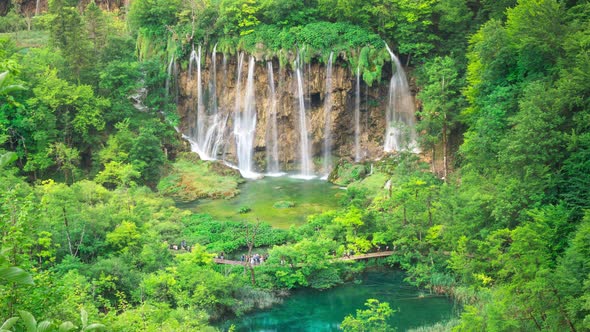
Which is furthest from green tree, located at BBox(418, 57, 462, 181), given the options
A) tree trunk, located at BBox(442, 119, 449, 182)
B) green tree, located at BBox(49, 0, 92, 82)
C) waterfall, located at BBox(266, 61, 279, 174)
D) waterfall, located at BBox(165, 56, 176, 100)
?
green tree, located at BBox(49, 0, 92, 82)

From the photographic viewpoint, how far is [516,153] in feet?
67.7

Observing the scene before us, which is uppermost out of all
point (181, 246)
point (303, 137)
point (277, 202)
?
point (303, 137)

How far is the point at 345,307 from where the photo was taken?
2122 cm

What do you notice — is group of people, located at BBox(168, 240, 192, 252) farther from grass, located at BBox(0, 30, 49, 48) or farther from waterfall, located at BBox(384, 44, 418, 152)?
grass, located at BBox(0, 30, 49, 48)

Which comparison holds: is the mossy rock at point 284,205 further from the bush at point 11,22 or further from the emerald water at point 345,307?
the bush at point 11,22

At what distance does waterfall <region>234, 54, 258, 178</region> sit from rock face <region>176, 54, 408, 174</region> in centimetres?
20

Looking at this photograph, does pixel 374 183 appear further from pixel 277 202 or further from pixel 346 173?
pixel 277 202

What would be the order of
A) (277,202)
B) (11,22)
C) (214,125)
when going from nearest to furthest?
1. (277,202)
2. (214,125)
3. (11,22)

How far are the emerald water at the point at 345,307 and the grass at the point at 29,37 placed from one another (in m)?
33.9

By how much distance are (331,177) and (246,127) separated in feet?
23.4

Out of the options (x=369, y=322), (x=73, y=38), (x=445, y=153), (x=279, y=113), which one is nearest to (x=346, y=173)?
(x=445, y=153)

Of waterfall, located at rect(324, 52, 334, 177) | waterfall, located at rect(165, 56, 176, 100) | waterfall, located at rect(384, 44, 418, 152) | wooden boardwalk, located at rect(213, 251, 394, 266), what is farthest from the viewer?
waterfall, located at rect(165, 56, 176, 100)

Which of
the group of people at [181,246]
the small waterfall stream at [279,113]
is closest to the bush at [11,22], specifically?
the small waterfall stream at [279,113]

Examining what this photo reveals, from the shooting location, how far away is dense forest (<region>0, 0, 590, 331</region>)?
1577 centimetres
